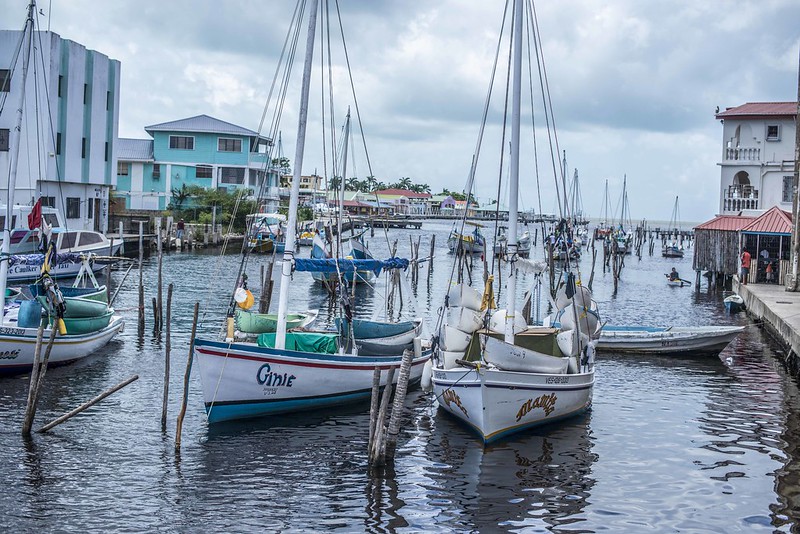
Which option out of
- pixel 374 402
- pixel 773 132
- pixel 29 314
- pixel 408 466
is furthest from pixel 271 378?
A: pixel 773 132

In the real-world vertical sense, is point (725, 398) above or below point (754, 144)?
below

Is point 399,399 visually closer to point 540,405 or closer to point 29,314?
point 540,405

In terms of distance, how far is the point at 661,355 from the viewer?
33.8m

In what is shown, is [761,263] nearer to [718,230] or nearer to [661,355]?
[718,230]

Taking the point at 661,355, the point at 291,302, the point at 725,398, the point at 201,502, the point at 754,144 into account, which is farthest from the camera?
the point at 754,144

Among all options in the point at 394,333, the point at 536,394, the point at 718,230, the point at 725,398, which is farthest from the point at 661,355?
the point at 718,230

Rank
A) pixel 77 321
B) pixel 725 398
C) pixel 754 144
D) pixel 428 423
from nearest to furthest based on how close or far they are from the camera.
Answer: pixel 428 423
pixel 725 398
pixel 77 321
pixel 754 144

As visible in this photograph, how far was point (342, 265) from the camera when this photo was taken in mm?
29016

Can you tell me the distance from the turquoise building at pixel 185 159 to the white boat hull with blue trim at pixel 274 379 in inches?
2740

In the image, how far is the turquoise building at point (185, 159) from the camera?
298ft

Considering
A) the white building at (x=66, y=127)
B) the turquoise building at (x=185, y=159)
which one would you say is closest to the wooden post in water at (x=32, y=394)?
the white building at (x=66, y=127)

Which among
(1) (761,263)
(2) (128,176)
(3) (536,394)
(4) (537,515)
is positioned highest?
(2) (128,176)

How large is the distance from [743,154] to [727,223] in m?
8.09

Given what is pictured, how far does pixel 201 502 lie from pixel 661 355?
2181cm
